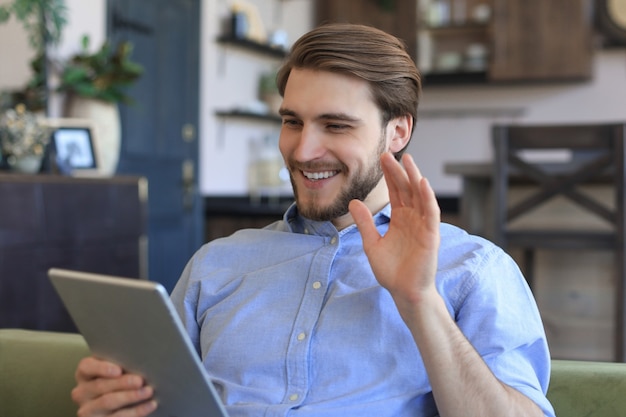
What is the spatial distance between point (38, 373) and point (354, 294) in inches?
25.4

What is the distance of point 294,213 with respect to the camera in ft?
4.72

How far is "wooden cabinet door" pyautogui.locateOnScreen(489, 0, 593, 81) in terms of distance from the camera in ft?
17.6

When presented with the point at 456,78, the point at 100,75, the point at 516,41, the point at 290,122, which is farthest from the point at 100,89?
the point at 516,41

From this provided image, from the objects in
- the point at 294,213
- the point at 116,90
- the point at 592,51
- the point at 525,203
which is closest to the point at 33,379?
the point at 294,213

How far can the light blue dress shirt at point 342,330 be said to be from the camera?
114cm

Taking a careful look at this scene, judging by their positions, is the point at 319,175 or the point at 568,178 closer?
the point at 319,175

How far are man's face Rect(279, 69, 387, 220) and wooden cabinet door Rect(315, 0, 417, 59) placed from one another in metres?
4.54

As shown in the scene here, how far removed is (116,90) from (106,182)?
2.15ft

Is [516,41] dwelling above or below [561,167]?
above

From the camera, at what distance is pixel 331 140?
4.16 feet

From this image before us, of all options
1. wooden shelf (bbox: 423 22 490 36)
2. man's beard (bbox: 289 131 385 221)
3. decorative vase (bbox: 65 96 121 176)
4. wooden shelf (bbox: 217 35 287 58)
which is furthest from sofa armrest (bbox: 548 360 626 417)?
wooden shelf (bbox: 423 22 490 36)

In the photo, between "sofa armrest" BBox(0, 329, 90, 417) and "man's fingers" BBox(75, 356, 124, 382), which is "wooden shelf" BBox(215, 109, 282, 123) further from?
"man's fingers" BBox(75, 356, 124, 382)

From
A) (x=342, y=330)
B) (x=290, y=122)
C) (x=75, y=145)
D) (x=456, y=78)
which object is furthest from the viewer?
(x=456, y=78)

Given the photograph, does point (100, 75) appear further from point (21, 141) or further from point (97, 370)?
point (97, 370)
